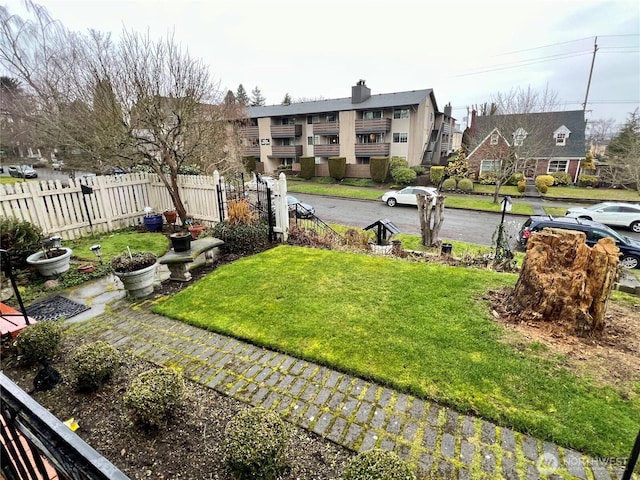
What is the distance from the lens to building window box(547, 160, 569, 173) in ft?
89.0

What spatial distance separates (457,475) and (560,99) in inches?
1215

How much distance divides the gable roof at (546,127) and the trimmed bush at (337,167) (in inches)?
477

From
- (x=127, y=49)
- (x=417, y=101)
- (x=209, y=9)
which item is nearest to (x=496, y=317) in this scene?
(x=209, y=9)

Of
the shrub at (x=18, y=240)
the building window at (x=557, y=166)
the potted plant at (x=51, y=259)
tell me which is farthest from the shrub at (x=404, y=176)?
the shrub at (x=18, y=240)

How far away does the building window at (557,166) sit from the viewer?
27125 millimetres

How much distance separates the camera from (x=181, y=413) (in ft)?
9.57

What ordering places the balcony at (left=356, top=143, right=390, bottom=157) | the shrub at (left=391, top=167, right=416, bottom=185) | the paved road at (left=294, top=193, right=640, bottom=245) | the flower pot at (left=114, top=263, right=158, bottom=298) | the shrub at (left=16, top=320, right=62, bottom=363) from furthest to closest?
the balcony at (left=356, top=143, right=390, bottom=157) < the shrub at (left=391, top=167, right=416, bottom=185) < the paved road at (left=294, top=193, right=640, bottom=245) < the flower pot at (left=114, top=263, right=158, bottom=298) < the shrub at (left=16, top=320, right=62, bottom=363)

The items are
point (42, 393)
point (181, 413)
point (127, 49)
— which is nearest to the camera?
point (181, 413)

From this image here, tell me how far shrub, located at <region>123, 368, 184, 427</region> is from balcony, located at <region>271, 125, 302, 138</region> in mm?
32782

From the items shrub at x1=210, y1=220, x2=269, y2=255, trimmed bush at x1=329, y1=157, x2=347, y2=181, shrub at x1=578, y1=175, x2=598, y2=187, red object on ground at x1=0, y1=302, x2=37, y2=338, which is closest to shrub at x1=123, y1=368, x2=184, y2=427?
red object on ground at x1=0, y1=302, x2=37, y2=338

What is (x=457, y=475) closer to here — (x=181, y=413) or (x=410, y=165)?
(x=181, y=413)

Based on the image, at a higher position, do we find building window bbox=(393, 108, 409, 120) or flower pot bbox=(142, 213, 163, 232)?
building window bbox=(393, 108, 409, 120)

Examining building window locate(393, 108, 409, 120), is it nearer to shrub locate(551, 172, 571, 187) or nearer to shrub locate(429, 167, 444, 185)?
shrub locate(429, 167, 444, 185)

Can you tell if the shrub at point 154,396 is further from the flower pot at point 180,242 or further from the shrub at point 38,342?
the flower pot at point 180,242
